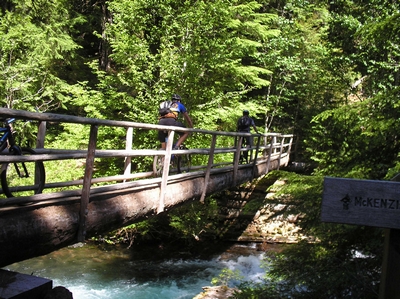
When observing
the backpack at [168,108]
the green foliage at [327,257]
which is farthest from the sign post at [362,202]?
the backpack at [168,108]

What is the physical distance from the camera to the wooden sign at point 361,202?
7.27ft

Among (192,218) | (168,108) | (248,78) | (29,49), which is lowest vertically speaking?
(192,218)

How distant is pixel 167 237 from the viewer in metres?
13.8

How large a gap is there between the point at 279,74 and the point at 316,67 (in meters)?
1.97

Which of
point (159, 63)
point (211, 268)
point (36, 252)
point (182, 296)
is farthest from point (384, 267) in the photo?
point (159, 63)

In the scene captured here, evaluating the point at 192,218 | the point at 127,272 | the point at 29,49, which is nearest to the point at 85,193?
the point at 127,272

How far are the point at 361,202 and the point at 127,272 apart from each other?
944 cm

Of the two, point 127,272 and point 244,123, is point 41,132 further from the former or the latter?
point 244,123

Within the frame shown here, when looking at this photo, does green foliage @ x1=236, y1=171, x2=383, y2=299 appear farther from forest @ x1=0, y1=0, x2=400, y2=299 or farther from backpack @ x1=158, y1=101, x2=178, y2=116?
backpack @ x1=158, y1=101, x2=178, y2=116

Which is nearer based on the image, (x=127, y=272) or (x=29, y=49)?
(x=127, y=272)

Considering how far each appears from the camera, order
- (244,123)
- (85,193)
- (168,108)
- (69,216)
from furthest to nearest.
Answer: (244,123) < (168,108) < (85,193) < (69,216)

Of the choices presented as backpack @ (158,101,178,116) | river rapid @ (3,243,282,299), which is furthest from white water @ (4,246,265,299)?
backpack @ (158,101,178,116)

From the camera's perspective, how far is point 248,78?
16.7m

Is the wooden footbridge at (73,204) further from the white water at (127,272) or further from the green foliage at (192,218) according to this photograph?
the green foliage at (192,218)
